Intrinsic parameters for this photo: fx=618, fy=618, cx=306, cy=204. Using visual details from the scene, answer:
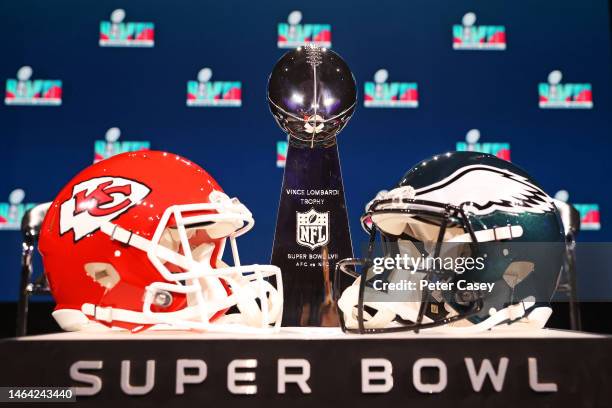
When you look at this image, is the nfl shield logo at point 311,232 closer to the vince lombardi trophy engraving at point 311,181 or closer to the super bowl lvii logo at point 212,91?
the vince lombardi trophy engraving at point 311,181

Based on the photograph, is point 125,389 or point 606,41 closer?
point 125,389

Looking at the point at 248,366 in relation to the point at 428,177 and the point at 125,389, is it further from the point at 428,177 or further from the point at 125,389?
the point at 428,177

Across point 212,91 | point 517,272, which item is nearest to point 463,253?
point 517,272

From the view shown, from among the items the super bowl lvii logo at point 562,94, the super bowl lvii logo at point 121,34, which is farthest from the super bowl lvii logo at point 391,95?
the super bowl lvii logo at point 121,34

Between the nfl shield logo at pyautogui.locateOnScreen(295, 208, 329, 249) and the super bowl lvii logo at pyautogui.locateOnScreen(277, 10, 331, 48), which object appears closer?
the nfl shield logo at pyautogui.locateOnScreen(295, 208, 329, 249)

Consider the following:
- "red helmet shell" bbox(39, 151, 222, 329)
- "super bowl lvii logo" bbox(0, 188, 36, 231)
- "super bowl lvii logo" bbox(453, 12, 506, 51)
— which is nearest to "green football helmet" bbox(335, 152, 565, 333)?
"red helmet shell" bbox(39, 151, 222, 329)

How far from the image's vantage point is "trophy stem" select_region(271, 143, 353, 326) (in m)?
1.73

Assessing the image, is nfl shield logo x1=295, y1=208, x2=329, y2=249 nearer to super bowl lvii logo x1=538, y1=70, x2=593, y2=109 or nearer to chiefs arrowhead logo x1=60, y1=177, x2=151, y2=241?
chiefs arrowhead logo x1=60, y1=177, x2=151, y2=241

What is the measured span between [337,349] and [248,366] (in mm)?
119

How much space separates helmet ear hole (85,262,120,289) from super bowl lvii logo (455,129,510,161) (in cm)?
236

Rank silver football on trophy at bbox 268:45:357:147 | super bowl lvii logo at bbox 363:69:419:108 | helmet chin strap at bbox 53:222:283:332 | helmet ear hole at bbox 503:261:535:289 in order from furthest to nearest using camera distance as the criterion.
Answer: super bowl lvii logo at bbox 363:69:419:108 → silver football on trophy at bbox 268:45:357:147 → helmet ear hole at bbox 503:261:535:289 → helmet chin strap at bbox 53:222:283:332

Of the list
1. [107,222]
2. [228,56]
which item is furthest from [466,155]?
[228,56]

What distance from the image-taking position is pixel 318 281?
175 cm

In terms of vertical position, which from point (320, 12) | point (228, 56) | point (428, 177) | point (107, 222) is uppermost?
point (320, 12)
